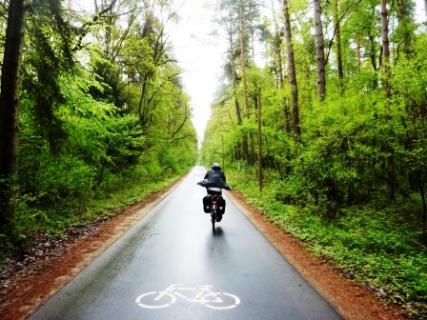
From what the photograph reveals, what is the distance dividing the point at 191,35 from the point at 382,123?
22.8m

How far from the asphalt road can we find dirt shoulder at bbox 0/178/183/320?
0.25 m

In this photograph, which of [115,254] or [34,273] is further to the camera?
[115,254]

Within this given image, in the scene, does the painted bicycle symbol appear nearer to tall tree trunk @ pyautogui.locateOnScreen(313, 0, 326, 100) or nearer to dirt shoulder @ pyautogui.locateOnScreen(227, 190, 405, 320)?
dirt shoulder @ pyautogui.locateOnScreen(227, 190, 405, 320)

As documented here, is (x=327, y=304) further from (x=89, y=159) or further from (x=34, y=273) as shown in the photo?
(x=89, y=159)

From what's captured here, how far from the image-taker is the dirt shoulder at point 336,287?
5266 millimetres

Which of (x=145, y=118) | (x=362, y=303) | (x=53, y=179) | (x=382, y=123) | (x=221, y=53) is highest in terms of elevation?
(x=221, y=53)

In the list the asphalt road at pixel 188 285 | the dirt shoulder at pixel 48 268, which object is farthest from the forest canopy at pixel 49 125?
the asphalt road at pixel 188 285

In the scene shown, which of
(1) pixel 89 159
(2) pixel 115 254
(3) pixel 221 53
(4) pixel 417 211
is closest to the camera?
(2) pixel 115 254

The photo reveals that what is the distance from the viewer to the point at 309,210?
13.1 meters

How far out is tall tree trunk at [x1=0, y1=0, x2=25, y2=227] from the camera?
9047 millimetres

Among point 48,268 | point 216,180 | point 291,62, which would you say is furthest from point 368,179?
point 48,268

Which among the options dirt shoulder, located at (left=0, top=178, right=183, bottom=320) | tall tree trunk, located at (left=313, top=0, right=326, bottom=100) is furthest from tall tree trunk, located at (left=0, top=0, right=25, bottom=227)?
tall tree trunk, located at (left=313, top=0, right=326, bottom=100)

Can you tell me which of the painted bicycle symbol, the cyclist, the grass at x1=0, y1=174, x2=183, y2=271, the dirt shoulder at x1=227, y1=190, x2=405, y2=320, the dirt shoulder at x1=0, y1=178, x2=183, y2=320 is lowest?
the dirt shoulder at x1=227, y1=190, x2=405, y2=320

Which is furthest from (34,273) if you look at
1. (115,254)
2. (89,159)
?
(89,159)
